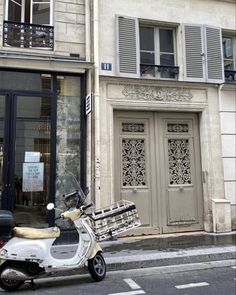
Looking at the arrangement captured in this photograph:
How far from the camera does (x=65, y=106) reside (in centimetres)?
779

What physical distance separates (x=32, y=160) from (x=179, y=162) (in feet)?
11.2

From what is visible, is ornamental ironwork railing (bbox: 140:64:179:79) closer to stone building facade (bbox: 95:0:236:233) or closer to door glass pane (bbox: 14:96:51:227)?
stone building facade (bbox: 95:0:236:233)

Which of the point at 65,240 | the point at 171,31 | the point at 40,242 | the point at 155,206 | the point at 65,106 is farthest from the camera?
the point at 171,31

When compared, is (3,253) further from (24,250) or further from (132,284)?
(132,284)

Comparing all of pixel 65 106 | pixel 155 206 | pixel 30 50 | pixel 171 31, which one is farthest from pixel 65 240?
pixel 171 31

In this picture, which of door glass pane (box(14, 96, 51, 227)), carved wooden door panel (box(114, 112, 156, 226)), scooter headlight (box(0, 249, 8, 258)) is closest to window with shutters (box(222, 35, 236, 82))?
carved wooden door panel (box(114, 112, 156, 226))

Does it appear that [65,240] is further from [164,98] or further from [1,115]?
[164,98]

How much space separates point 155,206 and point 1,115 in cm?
388

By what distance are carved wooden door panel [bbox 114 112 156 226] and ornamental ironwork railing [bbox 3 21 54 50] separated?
2.21 metres

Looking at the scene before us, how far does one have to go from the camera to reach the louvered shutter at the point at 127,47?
818cm

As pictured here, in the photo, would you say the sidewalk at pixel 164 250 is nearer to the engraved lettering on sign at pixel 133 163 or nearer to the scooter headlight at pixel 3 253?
the scooter headlight at pixel 3 253

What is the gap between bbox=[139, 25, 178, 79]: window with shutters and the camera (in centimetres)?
863

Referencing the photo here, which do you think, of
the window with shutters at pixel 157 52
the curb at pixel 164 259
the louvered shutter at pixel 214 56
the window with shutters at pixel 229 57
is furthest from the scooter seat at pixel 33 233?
the window with shutters at pixel 229 57

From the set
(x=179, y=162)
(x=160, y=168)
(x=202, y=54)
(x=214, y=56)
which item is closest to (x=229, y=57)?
(x=214, y=56)
